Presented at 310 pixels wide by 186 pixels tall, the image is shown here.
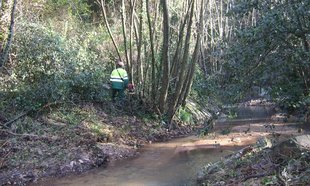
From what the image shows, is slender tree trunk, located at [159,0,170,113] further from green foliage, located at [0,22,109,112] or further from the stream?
green foliage, located at [0,22,109,112]

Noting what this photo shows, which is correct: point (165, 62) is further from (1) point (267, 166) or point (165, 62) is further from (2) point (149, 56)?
(1) point (267, 166)

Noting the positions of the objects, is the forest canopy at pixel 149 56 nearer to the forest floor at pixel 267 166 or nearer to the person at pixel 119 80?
the person at pixel 119 80

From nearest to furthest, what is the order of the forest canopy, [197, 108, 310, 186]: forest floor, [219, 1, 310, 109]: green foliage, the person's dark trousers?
[197, 108, 310, 186]: forest floor
[219, 1, 310, 109]: green foliage
the forest canopy
the person's dark trousers

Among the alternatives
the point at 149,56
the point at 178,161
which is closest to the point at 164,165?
the point at 178,161

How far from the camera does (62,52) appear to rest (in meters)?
13.7

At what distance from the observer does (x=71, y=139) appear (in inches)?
459

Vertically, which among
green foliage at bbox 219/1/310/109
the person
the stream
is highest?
green foliage at bbox 219/1/310/109

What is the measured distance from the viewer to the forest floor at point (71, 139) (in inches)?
391

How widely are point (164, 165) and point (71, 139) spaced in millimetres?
2833

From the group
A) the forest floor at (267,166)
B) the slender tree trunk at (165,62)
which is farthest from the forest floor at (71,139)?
the forest floor at (267,166)

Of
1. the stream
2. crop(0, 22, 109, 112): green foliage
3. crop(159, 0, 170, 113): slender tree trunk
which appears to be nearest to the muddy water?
A: the stream

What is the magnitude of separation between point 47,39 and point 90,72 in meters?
1.96

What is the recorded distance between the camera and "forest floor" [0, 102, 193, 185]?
A: 9930 millimetres

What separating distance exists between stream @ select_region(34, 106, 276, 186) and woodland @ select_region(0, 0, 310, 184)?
66cm
